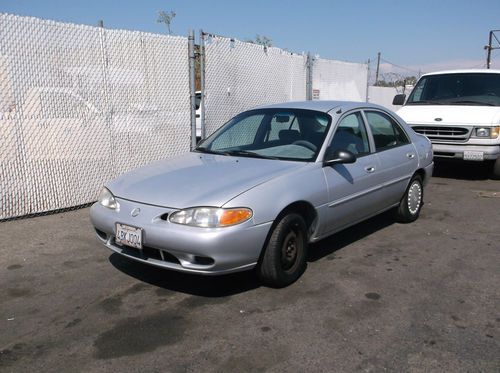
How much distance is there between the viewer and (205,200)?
3.59m

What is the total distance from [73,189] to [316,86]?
21.8 ft

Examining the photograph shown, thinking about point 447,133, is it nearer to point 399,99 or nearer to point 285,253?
point 399,99

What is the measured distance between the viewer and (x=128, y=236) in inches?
147

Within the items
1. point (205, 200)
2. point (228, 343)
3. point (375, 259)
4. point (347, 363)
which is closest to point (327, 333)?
point (347, 363)

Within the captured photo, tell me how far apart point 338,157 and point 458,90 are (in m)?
6.16

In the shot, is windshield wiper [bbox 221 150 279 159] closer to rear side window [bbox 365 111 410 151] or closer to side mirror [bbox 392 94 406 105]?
rear side window [bbox 365 111 410 151]

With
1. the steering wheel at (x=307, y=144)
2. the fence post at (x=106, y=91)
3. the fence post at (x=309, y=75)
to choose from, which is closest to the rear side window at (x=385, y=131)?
the steering wheel at (x=307, y=144)

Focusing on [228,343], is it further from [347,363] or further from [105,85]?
[105,85]

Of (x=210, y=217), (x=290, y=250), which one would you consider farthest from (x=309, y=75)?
(x=210, y=217)

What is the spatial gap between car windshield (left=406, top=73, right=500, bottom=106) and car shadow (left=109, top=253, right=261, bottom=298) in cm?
666

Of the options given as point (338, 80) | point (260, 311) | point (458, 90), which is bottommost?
point (260, 311)

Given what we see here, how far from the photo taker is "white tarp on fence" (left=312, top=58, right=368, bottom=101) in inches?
450

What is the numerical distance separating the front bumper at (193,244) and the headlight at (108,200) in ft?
0.66

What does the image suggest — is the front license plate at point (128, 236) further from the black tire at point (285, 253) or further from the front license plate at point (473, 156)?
the front license plate at point (473, 156)
